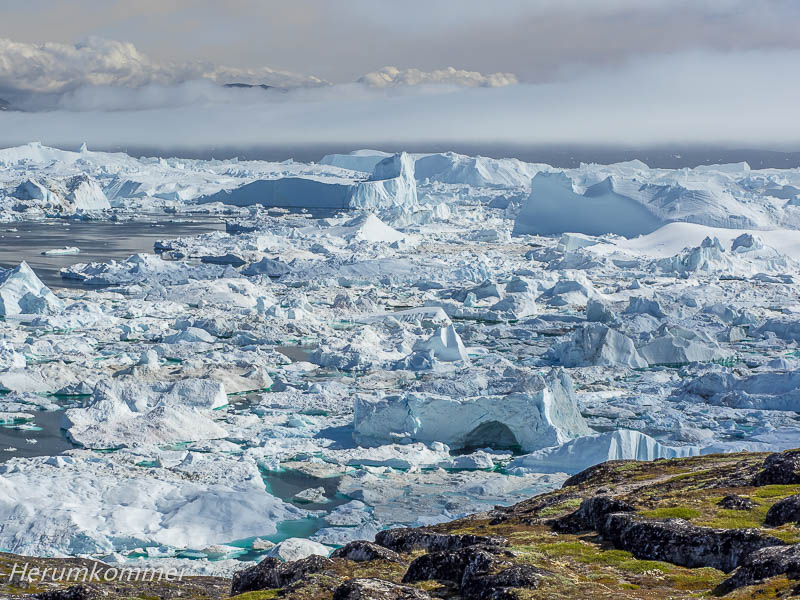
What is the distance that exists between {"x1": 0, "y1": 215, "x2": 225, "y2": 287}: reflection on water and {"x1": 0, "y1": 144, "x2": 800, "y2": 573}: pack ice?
1.11 m

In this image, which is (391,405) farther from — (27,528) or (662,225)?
(662,225)

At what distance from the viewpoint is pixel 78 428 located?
18.9 meters

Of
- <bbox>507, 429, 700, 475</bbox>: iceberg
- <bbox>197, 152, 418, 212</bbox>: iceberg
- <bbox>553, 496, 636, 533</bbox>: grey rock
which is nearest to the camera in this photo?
<bbox>553, 496, 636, 533</bbox>: grey rock

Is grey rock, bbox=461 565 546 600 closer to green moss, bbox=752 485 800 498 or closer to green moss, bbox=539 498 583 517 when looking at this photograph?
green moss, bbox=539 498 583 517

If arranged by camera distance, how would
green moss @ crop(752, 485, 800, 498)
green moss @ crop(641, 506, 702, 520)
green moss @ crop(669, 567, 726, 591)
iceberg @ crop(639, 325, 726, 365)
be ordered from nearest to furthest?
green moss @ crop(669, 567, 726, 591) → green moss @ crop(641, 506, 702, 520) → green moss @ crop(752, 485, 800, 498) → iceberg @ crop(639, 325, 726, 365)

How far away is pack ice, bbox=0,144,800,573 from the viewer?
593 inches

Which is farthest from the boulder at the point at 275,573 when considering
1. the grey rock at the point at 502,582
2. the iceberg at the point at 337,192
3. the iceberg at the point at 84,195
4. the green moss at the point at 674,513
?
the iceberg at the point at 84,195

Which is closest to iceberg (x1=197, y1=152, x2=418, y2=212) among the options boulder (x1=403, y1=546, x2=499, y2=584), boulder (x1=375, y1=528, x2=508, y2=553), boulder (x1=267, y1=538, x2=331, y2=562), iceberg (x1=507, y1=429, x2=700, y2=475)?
iceberg (x1=507, y1=429, x2=700, y2=475)

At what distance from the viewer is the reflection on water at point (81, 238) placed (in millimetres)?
42812

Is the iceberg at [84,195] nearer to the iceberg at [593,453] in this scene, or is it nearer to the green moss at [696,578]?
the iceberg at [593,453]

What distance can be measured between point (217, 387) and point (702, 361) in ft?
48.2

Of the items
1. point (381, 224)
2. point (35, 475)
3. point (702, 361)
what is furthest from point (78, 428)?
point (381, 224)

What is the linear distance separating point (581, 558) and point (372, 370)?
17.0 meters

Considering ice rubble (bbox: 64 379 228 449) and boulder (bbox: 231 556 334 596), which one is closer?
boulder (bbox: 231 556 334 596)
